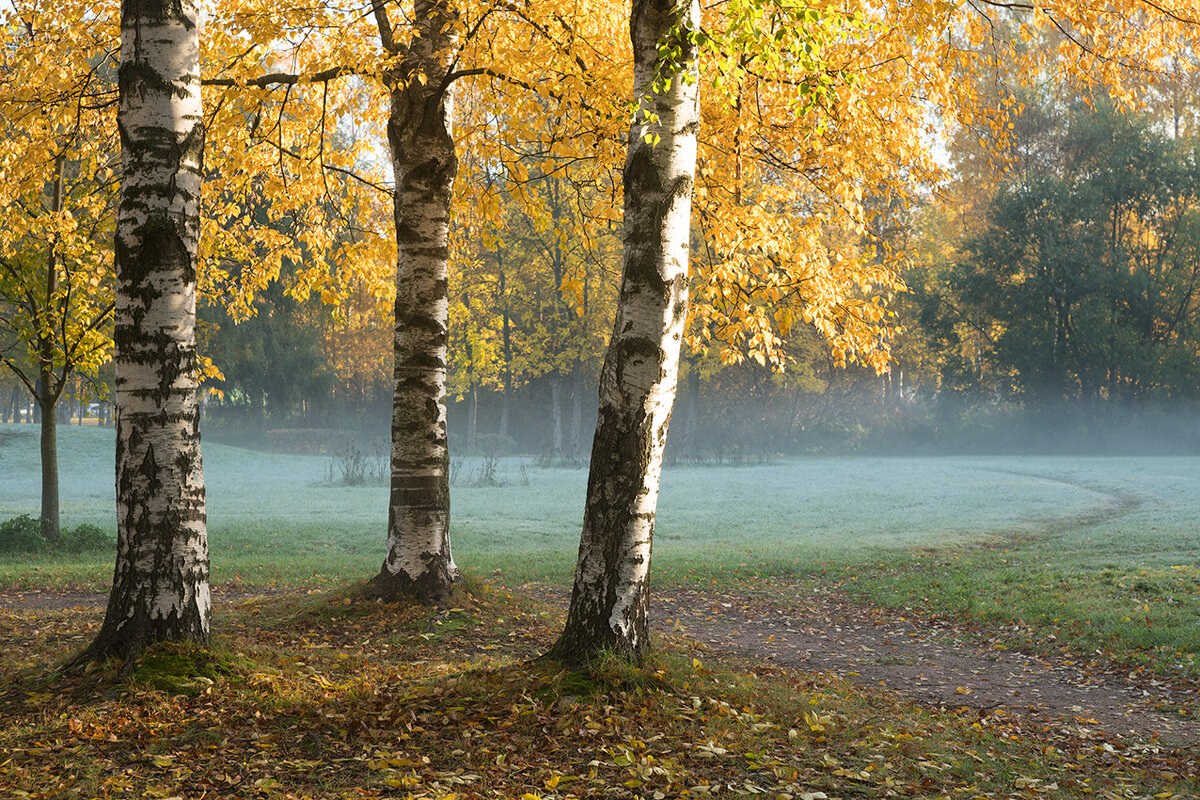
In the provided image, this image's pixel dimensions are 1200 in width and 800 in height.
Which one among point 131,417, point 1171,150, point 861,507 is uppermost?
point 1171,150

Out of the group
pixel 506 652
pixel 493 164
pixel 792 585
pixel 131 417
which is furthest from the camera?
pixel 792 585

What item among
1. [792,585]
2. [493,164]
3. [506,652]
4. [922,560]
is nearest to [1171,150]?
[922,560]

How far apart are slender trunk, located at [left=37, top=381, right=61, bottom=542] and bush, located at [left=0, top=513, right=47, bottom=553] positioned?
14cm

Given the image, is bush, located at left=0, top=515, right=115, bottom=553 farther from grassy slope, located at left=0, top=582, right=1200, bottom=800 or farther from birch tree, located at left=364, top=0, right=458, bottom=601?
grassy slope, located at left=0, top=582, right=1200, bottom=800

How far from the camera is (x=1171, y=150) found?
34281 millimetres

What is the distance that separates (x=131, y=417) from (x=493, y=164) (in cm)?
452

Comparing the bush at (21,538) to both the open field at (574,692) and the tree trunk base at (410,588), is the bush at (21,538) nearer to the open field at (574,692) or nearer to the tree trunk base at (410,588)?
the open field at (574,692)

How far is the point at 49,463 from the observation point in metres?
13.4

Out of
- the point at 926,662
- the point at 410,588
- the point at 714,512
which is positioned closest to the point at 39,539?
the point at 410,588

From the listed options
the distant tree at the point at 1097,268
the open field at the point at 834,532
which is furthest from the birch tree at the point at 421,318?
the distant tree at the point at 1097,268

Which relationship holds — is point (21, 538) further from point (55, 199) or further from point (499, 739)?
point (499, 739)

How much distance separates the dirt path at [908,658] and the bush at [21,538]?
3.82 meters

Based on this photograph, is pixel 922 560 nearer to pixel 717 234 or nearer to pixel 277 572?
pixel 717 234

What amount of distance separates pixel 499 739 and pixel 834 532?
572 inches
